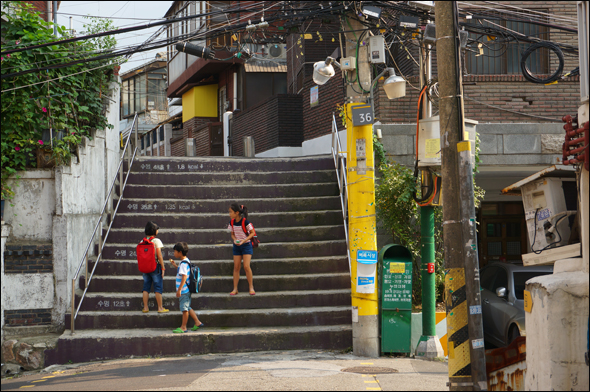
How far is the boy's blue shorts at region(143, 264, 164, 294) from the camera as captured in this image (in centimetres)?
953

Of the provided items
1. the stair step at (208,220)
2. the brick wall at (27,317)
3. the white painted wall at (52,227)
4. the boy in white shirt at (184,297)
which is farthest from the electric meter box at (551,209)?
the brick wall at (27,317)

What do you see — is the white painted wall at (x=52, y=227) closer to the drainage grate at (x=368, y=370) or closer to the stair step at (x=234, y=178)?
the stair step at (x=234, y=178)

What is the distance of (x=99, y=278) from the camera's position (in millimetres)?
10234

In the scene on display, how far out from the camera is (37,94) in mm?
10398

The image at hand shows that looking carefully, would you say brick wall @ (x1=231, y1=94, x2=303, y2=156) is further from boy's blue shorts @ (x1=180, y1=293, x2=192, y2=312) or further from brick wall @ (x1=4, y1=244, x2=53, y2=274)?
boy's blue shorts @ (x1=180, y1=293, x2=192, y2=312)

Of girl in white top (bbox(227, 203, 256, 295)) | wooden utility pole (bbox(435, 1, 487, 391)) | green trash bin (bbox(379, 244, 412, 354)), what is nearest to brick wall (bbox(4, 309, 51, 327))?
girl in white top (bbox(227, 203, 256, 295))

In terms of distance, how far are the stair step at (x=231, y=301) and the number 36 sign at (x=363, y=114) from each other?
2.98 metres

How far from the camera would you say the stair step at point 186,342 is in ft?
28.9

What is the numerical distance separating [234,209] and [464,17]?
5.31 m

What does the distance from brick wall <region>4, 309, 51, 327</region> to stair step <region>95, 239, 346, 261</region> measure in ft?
5.10

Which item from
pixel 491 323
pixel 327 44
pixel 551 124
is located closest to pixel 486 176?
pixel 551 124

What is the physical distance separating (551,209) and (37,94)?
8.72 meters

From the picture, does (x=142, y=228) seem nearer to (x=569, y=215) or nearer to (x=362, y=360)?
(x=362, y=360)

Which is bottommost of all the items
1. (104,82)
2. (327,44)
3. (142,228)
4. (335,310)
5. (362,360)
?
(362,360)
